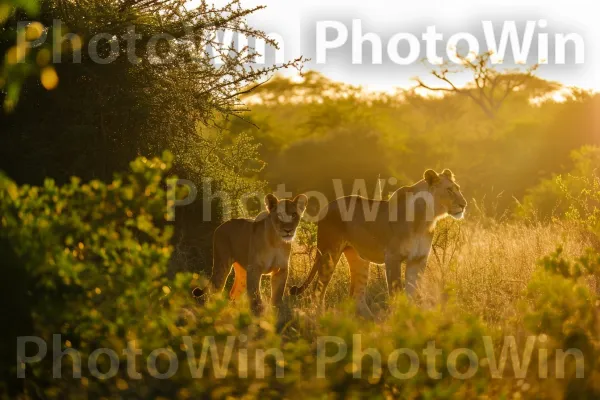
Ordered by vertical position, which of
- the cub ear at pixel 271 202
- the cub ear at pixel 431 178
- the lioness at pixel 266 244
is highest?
the cub ear at pixel 431 178

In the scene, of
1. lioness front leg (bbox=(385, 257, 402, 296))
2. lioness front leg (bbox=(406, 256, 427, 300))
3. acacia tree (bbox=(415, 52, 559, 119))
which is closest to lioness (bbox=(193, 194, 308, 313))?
lioness front leg (bbox=(385, 257, 402, 296))

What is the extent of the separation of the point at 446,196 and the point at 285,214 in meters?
1.67

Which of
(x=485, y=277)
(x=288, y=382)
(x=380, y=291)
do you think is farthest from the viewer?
(x=380, y=291)

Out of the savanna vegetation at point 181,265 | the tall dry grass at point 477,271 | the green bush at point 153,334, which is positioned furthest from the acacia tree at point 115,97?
the green bush at point 153,334

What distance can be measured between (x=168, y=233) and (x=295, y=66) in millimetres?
6641

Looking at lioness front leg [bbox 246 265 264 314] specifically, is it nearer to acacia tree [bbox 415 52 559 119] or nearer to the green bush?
the green bush

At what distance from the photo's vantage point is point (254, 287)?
343 inches

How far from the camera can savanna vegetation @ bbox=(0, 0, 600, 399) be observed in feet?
17.0

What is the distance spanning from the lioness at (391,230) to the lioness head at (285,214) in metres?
0.70

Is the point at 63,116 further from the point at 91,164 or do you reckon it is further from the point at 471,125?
the point at 471,125

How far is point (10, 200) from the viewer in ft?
17.3

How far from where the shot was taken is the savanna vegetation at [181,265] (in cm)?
517

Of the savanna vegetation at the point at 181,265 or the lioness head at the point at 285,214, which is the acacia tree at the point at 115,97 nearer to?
the savanna vegetation at the point at 181,265

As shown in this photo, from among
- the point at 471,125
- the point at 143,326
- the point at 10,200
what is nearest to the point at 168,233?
the point at 143,326
